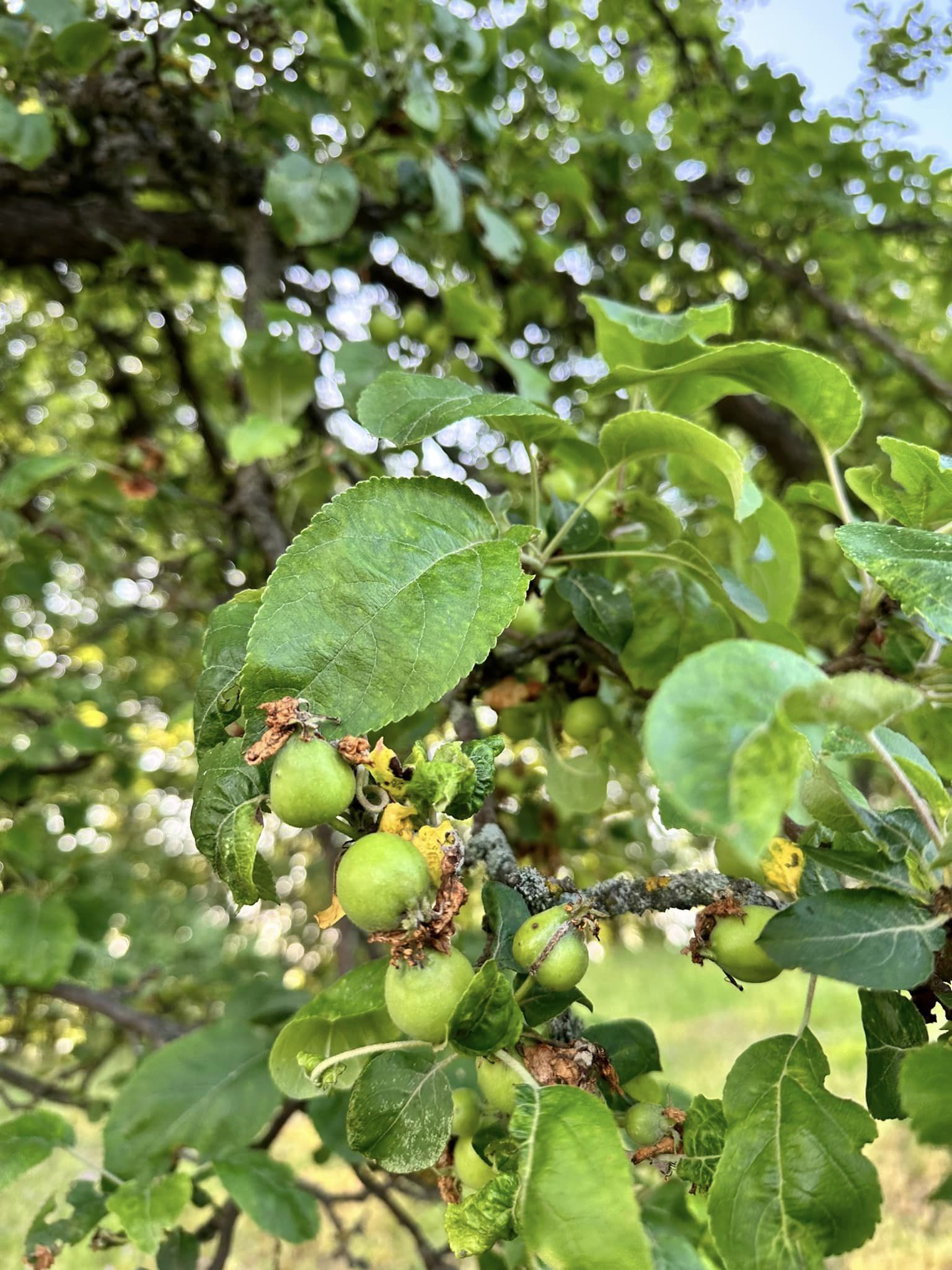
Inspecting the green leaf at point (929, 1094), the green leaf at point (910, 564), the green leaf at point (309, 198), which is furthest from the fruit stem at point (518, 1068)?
the green leaf at point (309, 198)

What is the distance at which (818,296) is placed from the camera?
230 cm

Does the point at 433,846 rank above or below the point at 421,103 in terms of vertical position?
below

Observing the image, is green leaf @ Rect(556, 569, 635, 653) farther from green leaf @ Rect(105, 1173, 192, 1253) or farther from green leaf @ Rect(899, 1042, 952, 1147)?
green leaf @ Rect(105, 1173, 192, 1253)

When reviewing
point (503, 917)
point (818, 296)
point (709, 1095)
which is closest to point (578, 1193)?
point (503, 917)

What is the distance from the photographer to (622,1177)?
0.44 meters

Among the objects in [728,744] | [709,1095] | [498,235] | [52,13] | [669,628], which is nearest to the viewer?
[728,744]

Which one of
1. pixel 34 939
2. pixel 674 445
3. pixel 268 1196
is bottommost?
pixel 34 939

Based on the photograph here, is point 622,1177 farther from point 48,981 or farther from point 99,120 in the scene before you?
Result: point 99,120

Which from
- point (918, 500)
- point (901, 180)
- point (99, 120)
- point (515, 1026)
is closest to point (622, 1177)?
point (515, 1026)

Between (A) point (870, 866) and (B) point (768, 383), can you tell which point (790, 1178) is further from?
(B) point (768, 383)

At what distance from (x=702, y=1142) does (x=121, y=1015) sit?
132cm

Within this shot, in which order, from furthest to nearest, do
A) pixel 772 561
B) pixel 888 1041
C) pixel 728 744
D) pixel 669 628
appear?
pixel 772 561, pixel 669 628, pixel 888 1041, pixel 728 744

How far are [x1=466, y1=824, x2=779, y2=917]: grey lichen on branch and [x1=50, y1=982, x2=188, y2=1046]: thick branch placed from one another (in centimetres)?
117

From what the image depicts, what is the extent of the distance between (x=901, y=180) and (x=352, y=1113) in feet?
8.87
